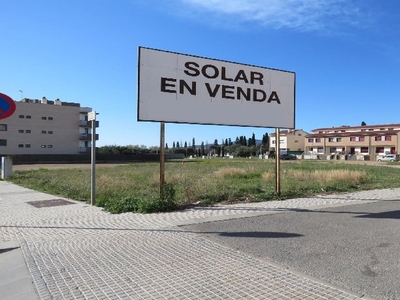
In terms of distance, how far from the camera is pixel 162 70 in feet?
31.8

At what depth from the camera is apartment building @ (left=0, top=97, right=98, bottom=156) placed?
66875 mm

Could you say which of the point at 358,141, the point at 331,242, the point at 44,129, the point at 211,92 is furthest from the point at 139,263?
the point at 358,141

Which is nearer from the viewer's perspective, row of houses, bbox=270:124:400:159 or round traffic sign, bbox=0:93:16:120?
round traffic sign, bbox=0:93:16:120

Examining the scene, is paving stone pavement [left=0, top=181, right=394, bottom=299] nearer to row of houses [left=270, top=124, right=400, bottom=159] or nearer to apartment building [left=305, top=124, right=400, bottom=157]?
row of houses [left=270, top=124, right=400, bottom=159]

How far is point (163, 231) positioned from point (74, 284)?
2.71 m

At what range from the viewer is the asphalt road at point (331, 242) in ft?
13.7

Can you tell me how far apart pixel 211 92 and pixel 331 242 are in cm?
618

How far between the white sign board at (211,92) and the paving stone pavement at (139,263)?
3250 mm

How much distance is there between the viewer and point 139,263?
15.6 ft

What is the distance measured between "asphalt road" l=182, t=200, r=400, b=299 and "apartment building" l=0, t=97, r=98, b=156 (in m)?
61.2

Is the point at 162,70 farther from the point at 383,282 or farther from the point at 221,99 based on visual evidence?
the point at 383,282

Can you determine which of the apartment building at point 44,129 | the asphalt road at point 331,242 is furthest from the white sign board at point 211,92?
the apartment building at point 44,129

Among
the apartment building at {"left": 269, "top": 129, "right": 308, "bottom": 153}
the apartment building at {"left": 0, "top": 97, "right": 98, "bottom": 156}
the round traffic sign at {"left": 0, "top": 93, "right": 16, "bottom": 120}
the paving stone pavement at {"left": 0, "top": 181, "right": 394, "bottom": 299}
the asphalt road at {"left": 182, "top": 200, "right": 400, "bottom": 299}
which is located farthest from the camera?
the apartment building at {"left": 269, "top": 129, "right": 308, "bottom": 153}

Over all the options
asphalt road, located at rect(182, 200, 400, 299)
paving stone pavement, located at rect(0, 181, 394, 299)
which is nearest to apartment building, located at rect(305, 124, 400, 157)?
asphalt road, located at rect(182, 200, 400, 299)
